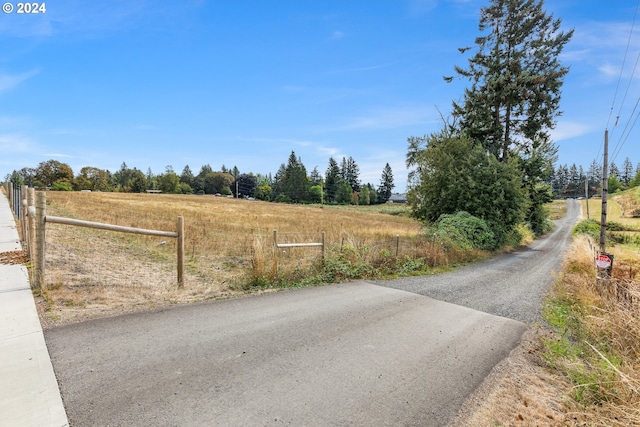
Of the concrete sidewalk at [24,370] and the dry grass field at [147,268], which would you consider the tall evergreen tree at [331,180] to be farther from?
the concrete sidewalk at [24,370]

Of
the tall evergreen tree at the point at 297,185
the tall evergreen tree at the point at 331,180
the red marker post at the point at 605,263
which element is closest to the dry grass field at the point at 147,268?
the red marker post at the point at 605,263

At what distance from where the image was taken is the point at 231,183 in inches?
4277

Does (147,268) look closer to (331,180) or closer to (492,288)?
(492,288)

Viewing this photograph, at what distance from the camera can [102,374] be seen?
315cm

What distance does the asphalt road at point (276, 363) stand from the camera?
276 centimetres

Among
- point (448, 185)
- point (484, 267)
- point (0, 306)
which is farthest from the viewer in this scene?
point (448, 185)

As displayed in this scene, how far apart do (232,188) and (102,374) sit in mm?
106964

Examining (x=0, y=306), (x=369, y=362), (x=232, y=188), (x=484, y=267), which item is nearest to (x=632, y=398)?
(x=369, y=362)

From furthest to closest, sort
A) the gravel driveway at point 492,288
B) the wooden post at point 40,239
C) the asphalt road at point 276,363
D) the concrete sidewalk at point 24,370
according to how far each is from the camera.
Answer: the gravel driveway at point 492,288 < the wooden post at point 40,239 < the asphalt road at point 276,363 < the concrete sidewalk at point 24,370

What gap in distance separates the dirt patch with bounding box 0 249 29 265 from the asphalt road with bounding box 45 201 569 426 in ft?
13.0

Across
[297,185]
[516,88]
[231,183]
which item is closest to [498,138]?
[516,88]

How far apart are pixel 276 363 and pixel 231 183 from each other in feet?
360

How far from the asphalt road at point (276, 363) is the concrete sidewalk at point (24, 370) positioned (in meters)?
0.10

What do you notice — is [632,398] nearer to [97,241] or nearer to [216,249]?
[216,249]
